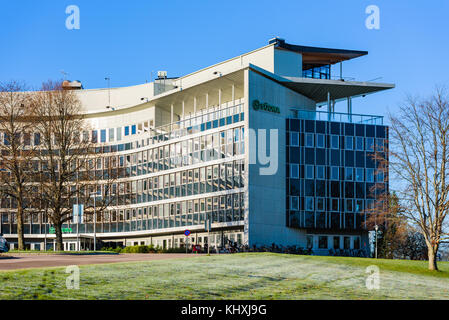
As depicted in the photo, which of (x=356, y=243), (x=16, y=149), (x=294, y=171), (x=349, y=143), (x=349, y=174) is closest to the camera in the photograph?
(x=16, y=149)

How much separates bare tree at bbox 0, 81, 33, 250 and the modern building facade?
5428 millimetres

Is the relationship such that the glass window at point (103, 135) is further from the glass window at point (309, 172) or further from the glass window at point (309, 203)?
the glass window at point (309, 203)

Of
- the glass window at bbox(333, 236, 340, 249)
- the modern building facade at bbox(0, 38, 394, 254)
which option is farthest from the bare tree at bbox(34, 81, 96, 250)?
the glass window at bbox(333, 236, 340, 249)

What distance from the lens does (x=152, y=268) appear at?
2450 cm

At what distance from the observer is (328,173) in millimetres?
62969

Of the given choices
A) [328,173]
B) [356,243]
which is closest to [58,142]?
[328,173]

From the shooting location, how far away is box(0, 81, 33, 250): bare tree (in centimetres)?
4947

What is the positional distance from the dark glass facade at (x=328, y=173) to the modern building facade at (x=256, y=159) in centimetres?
10

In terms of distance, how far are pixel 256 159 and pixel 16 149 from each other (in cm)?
2150

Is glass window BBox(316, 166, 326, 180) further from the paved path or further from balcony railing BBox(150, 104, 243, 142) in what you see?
the paved path

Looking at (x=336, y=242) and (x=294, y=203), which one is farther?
(x=336, y=242)

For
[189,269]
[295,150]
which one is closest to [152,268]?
[189,269]

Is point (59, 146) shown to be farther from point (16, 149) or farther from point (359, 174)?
point (359, 174)
